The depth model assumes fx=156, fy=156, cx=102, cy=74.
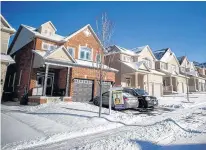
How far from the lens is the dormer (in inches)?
749

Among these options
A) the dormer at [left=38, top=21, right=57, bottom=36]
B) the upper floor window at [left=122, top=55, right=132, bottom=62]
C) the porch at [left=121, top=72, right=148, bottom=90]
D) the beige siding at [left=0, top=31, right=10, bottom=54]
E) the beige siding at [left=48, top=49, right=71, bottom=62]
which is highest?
the dormer at [left=38, top=21, right=57, bottom=36]

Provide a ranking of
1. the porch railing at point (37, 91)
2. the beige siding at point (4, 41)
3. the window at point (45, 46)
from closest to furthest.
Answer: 1. the beige siding at point (4, 41)
2. the porch railing at point (37, 91)
3. the window at point (45, 46)

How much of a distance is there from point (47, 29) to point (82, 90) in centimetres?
910

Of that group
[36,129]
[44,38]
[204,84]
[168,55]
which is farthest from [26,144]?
[204,84]

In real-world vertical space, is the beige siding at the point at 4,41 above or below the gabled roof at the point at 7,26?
below

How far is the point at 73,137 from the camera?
619cm

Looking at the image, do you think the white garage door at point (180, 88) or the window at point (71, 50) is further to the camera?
the white garage door at point (180, 88)

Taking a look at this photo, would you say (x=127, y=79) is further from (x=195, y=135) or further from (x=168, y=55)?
(x=195, y=135)

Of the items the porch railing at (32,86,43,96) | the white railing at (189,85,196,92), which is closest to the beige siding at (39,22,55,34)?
the porch railing at (32,86,43,96)

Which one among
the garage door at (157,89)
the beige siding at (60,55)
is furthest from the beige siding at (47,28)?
the garage door at (157,89)

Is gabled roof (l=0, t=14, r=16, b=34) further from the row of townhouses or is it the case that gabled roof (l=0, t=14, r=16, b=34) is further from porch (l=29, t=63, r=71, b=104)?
porch (l=29, t=63, r=71, b=104)

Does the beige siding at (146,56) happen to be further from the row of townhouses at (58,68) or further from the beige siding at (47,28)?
the beige siding at (47,28)

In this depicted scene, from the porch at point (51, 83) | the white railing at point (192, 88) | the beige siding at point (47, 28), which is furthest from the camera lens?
the white railing at point (192, 88)

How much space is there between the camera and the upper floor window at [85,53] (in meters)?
20.4
